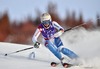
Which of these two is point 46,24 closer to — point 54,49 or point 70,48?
point 54,49

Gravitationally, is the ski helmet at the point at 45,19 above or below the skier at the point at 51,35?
above

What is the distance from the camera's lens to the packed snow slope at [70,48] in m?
7.62

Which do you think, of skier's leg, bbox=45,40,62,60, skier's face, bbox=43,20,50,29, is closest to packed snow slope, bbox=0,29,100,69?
skier's leg, bbox=45,40,62,60

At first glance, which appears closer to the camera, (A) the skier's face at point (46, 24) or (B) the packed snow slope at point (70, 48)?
(B) the packed snow slope at point (70, 48)

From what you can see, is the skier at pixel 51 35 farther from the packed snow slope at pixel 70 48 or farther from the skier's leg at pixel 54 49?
the packed snow slope at pixel 70 48

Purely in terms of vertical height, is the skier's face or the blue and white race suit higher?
the skier's face

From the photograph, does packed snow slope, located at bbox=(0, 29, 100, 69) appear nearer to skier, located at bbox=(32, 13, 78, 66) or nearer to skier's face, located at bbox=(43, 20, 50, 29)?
skier, located at bbox=(32, 13, 78, 66)

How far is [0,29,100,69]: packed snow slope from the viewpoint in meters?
7.62

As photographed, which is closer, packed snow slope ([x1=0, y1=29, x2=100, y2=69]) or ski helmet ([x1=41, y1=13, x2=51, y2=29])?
packed snow slope ([x1=0, y1=29, x2=100, y2=69])

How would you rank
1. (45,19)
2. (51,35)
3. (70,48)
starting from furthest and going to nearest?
(70,48), (51,35), (45,19)

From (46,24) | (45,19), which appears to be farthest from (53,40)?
(45,19)

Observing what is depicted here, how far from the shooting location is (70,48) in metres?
13.1

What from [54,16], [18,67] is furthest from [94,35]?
[54,16]

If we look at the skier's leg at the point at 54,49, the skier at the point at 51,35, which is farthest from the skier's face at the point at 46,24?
the skier's leg at the point at 54,49
